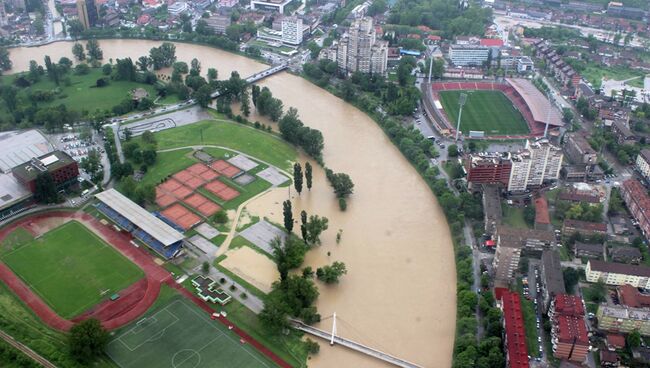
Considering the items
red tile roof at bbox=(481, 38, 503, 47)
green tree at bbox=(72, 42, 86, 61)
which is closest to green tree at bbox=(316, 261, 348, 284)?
red tile roof at bbox=(481, 38, 503, 47)

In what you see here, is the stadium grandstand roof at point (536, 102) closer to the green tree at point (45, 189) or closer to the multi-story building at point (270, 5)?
the multi-story building at point (270, 5)

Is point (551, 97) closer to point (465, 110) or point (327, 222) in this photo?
point (465, 110)

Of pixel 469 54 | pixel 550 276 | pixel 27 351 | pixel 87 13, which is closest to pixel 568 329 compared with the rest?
pixel 550 276

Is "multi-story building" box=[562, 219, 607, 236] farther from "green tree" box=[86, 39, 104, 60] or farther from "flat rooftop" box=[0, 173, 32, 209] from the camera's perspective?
"green tree" box=[86, 39, 104, 60]

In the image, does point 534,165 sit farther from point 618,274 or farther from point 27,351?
point 27,351

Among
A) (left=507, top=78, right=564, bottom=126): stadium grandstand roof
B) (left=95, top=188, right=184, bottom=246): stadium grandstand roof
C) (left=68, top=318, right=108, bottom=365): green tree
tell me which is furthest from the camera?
(left=507, top=78, right=564, bottom=126): stadium grandstand roof

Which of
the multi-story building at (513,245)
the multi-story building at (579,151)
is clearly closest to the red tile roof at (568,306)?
the multi-story building at (513,245)
